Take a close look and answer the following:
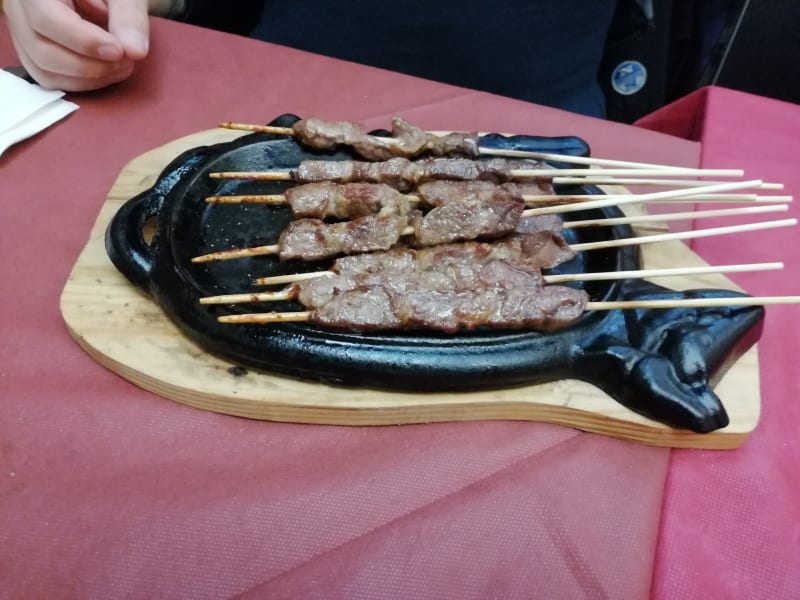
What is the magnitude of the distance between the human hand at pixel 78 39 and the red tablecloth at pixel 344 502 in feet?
3.25

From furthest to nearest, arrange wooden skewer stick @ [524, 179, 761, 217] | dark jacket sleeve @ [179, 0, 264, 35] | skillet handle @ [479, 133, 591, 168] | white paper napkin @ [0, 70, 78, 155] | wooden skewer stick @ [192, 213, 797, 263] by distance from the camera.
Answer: dark jacket sleeve @ [179, 0, 264, 35] < white paper napkin @ [0, 70, 78, 155] < skillet handle @ [479, 133, 591, 168] < wooden skewer stick @ [524, 179, 761, 217] < wooden skewer stick @ [192, 213, 797, 263]

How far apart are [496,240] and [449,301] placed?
1.34 ft

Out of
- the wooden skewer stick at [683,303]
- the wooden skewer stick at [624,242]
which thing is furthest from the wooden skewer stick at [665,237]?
the wooden skewer stick at [683,303]

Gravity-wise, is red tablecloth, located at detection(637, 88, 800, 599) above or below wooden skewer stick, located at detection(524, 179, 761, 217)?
below

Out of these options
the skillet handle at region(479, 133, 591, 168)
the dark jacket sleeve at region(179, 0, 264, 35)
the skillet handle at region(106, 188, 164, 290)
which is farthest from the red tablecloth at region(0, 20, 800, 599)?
the dark jacket sleeve at region(179, 0, 264, 35)

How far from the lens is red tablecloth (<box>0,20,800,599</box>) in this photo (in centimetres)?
156

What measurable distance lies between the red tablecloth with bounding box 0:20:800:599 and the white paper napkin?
0.73 m

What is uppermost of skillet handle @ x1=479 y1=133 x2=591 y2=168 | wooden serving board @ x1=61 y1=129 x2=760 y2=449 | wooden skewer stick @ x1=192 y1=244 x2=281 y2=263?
skillet handle @ x1=479 y1=133 x2=591 y2=168

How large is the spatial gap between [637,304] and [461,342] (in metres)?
0.52

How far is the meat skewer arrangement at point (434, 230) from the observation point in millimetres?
1814

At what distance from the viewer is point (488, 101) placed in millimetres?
3090

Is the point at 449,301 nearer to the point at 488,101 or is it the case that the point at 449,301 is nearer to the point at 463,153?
the point at 463,153

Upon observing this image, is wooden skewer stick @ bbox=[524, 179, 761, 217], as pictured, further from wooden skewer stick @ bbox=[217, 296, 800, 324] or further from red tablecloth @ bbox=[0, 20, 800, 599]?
red tablecloth @ bbox=[0, 20, 800, 599]

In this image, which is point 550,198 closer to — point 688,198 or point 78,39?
point 688,198
